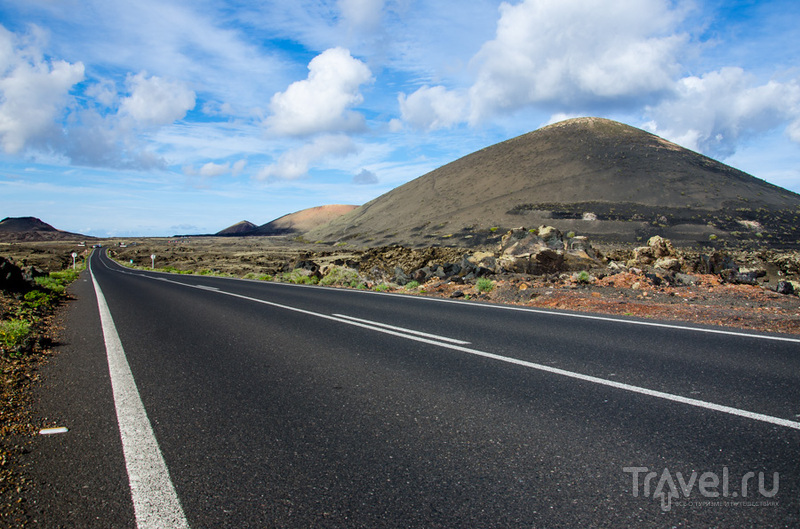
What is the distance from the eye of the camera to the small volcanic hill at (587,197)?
201ft

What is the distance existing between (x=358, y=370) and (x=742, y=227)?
235 ft

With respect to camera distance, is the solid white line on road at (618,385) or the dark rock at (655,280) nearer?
the solid white line on road at (618,385)

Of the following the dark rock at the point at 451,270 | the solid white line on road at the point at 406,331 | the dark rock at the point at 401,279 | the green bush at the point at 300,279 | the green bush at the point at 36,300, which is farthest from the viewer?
the green bush at the point at 300,279

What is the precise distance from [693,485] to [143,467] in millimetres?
3429

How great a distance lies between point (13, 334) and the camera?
664cm

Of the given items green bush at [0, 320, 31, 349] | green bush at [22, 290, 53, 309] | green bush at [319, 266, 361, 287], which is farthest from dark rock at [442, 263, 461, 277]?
green bush at [0, 320, 31, 349]

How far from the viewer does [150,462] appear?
3027mm

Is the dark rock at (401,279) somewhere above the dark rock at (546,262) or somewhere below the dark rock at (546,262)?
below

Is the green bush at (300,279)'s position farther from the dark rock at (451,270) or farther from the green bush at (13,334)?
the green bush at (13,334)

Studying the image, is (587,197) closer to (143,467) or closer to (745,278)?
(745,278)

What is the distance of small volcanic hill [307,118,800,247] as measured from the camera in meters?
61.2

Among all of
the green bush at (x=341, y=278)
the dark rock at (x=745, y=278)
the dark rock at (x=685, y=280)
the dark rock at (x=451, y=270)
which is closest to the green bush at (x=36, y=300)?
the green bush at (x=341, y=278)

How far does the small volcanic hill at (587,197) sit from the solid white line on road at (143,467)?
56.0 m

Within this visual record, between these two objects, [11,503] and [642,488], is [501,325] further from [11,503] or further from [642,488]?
[11,503]
